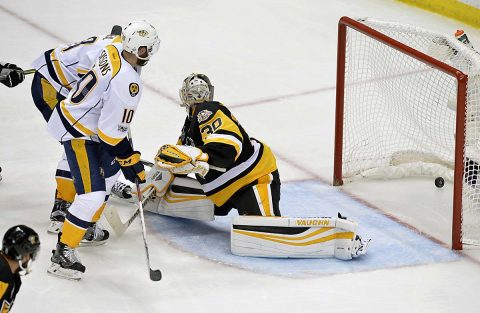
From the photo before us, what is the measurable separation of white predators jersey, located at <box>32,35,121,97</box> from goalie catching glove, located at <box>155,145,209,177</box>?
0.54 metres

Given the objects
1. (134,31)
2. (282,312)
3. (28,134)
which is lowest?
(282,312)

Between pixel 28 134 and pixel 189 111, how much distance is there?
4.77 feet

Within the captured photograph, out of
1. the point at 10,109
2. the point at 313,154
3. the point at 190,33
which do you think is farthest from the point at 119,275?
the point at 190,33

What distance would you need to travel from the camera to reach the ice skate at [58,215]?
491 cm

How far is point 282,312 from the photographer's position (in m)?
4.30

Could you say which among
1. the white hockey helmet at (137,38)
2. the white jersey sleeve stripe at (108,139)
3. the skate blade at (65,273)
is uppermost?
the white hockey helmet at (137,38)

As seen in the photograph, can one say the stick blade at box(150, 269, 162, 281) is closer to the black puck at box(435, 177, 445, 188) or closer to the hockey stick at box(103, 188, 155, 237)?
the hockey stick at box(103, 188, 155, 237)

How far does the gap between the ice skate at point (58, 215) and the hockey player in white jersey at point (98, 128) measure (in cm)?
33

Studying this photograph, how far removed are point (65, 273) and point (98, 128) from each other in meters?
0.56

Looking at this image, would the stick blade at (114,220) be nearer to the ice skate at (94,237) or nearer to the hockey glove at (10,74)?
the ice skate at (94,237)

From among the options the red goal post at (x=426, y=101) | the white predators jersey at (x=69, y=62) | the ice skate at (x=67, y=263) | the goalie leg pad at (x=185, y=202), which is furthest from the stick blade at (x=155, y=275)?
the red goal post at (x=426, y=101)

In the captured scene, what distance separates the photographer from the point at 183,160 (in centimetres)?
461

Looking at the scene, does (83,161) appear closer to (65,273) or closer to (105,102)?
(105,102)

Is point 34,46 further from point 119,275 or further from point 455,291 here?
point 455,291
